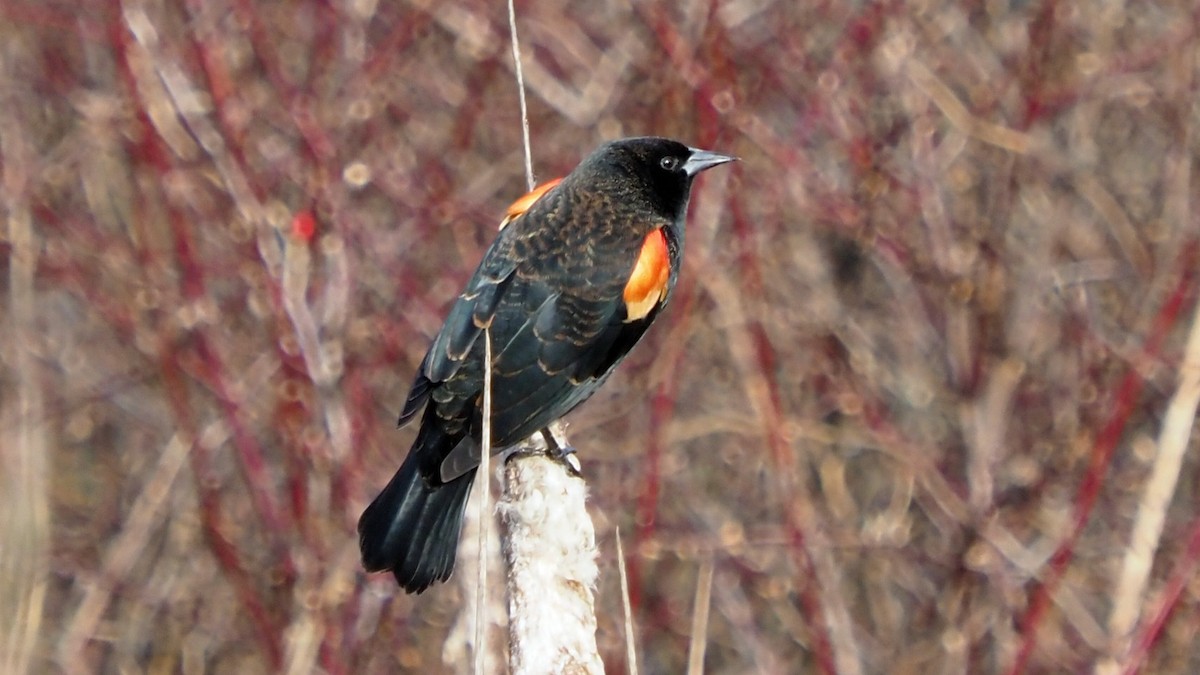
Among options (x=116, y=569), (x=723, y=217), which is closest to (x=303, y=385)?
(x=116, y=569)

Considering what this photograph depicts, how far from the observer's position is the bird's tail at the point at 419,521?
108 inches

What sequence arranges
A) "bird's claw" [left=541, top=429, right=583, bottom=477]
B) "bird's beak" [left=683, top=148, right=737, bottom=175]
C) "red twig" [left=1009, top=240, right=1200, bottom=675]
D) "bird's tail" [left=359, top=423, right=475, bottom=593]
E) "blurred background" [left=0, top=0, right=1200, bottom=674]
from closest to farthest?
"bird's tail" [left=359, top=423, right=475, bottom=593]
"bird's claw" [left=541, top=429, right=583, bottom=477]
"bird's beak" [left=683, top=148, right=737, bottom=175]
"red twig" [left=1009, top=240, right=1200, bottom=675]
"blurred background" [left=0, top=0, right=1200, bottom=674]

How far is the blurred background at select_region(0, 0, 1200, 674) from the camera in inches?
185

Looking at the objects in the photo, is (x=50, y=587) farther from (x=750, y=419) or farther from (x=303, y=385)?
(x=750, y=419)

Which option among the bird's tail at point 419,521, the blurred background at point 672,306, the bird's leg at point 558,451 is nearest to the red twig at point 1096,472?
the blurred background at point 672,306

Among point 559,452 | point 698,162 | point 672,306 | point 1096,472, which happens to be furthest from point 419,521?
point 672,306

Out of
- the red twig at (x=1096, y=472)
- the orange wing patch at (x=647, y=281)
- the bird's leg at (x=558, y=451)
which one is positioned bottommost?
the red twig at (x=1096, y=472)

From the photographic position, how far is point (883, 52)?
17.8 feet

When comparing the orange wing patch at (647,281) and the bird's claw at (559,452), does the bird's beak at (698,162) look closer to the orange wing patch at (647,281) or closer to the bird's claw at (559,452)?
the orange wing patch at (647,281)

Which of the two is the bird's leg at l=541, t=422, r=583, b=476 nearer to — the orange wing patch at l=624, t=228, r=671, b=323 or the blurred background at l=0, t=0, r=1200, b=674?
the orange wing patch at l=624, t=228, r=671, b=323

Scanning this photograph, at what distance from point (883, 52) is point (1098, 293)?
1.33 metres

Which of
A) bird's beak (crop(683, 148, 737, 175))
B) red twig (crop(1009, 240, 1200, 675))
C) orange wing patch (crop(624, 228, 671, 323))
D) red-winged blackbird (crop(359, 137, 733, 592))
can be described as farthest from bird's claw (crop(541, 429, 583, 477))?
red twig (crop(1009, 240, 1200, 675))

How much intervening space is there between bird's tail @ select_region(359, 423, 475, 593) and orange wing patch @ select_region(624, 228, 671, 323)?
1.58ft

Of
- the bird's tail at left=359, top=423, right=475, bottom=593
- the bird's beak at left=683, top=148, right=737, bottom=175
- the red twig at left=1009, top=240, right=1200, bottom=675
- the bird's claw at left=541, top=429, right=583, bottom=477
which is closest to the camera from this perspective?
the bird's tail at left=359, top=423, right=475, bottom=593
